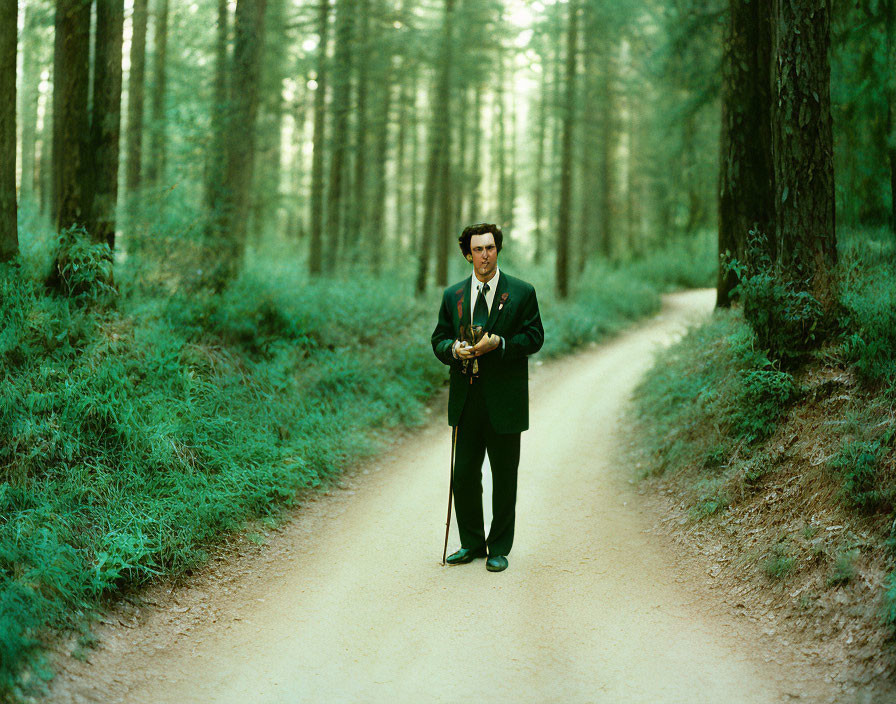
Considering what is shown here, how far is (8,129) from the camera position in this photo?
25.4 feet

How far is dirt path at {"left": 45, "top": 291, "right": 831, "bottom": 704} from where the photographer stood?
13.0ft

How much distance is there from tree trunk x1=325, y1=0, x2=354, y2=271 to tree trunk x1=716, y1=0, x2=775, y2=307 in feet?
30.0

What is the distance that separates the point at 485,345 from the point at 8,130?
6.48 metres

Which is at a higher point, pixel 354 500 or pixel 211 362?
pixel 211 362

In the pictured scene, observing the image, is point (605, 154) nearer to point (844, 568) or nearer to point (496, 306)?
point (496, 306)

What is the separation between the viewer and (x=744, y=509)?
19.2ft

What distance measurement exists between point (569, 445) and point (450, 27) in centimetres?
1242

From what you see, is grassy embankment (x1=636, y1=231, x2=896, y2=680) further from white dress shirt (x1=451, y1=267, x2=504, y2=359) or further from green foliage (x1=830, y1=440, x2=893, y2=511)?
white dress shirt (x1=451, y1=267, x2=504, y2=359)

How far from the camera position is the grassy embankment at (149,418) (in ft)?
15.4

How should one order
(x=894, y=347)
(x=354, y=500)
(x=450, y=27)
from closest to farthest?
1. (x=894, y=347)
2. (x=354, y=500)
3. (x=450, y=27)

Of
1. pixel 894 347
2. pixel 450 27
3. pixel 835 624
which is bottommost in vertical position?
pixel 835 624

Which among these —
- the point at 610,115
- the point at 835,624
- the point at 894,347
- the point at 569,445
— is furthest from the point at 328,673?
the point at 610,115

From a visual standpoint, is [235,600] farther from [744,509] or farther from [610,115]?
[610,115]

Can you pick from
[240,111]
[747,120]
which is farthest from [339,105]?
[747,120]
